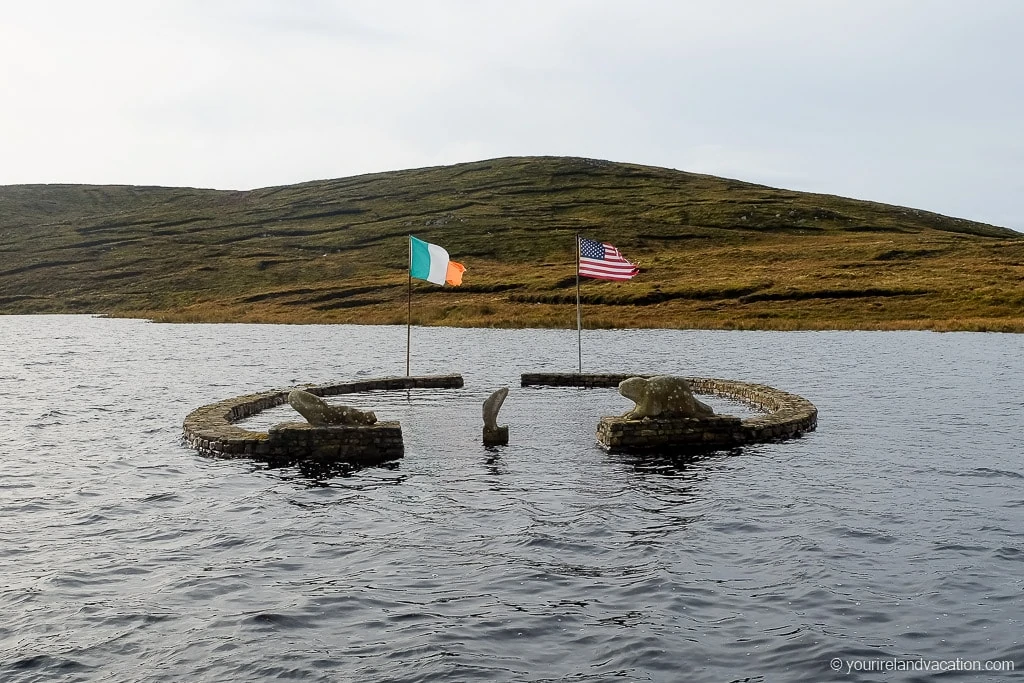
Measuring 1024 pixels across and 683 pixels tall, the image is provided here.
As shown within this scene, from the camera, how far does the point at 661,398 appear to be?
87.3 ft

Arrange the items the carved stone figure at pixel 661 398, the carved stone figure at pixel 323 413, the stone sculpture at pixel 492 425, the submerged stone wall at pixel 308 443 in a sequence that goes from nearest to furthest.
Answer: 1. the submerged stone wall at pixel 308 443
2. the carved stone figure at pixel 323 413
3. the carved stone figure at pixel 661 398
4. the stone sculpture at pixel 492 425

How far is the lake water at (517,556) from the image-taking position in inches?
451

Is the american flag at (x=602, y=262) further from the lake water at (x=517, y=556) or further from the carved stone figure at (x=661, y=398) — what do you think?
the carved stone figure at (x=661, y=398)

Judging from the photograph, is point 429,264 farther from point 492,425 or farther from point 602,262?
point 492,425

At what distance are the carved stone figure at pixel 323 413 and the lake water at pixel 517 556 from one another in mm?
2112

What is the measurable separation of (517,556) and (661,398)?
1211 cm

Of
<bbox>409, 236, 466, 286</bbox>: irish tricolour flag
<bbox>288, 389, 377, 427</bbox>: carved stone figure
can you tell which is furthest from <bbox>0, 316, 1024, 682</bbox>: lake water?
<bbox>409, 236, 466, 286</bbox>: irish tricolour flag

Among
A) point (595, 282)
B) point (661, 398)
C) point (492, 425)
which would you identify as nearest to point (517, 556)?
point (492, 425)

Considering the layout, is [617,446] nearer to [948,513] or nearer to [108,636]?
[948,513]

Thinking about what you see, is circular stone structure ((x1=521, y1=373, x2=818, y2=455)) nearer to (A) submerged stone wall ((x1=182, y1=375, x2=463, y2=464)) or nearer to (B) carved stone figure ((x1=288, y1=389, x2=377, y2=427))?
(A) submerged stone wall ((x1=182, y1=375, x2=463, y2=464))

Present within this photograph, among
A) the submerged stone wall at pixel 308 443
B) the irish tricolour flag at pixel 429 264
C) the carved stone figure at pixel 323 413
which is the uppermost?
the irish tricolour flag at pixel 429 264

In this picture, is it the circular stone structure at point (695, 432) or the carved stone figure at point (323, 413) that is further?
the circular stone structure at point (695, 432)

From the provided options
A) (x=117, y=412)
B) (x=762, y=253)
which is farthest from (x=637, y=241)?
(x=117, y=412)

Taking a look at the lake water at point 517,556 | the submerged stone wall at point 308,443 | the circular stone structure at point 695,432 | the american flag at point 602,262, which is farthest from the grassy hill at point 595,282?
the submerged stone wall at point 308,443
